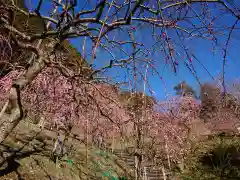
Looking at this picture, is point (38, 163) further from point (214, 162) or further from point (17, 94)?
point (214, 162)

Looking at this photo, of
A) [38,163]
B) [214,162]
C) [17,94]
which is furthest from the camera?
[214,162]

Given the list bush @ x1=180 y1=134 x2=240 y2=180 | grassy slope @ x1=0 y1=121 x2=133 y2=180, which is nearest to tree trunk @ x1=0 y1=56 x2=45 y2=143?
grassy slope @ x1=0 y1=121 x2=133 y2=180

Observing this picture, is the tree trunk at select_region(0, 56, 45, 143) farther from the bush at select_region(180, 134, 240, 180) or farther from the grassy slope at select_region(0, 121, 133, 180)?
the bush at select_region(180, 134, 240, 180)

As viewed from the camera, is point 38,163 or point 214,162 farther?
point 214,162

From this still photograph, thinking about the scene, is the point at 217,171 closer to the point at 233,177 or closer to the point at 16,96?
the point at 233,177

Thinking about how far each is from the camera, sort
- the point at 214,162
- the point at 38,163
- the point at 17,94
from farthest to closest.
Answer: the point at 214,162 < the point at 38,163 < the point at 17,94

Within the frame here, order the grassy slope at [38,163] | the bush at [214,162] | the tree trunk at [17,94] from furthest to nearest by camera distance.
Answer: the bush at [214,162], the grassy slope at [38,163], the tree trunk at [17,94]

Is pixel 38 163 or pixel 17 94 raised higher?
pixel 17 94

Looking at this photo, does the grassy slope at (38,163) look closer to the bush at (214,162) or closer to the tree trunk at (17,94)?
the tree trunk at (17,94)

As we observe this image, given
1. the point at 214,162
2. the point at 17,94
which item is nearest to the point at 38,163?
the point at 17,94

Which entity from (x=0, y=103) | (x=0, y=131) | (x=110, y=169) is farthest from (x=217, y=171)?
(x=0, y=131)

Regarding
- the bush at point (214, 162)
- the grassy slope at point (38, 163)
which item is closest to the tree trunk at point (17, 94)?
the grassy slope at point (38, 163)

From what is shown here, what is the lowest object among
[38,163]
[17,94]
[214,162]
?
[214,162]

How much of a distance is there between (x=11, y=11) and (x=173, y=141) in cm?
1486
